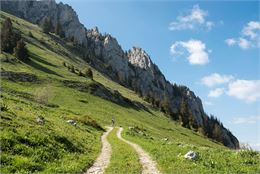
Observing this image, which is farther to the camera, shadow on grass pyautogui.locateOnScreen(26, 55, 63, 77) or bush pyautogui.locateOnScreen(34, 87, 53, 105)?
shadow on grass pyautogui.locateOnScreen(26, 55, 63, 77)

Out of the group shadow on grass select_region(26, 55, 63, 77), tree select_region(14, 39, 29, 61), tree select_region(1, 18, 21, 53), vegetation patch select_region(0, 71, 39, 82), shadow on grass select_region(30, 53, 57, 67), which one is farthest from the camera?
shadow on grass select_region(30, 53, 57, 67)

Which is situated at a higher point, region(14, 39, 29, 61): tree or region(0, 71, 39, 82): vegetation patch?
region(14, 39, 29, 61): tree

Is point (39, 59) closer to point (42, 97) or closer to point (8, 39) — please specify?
point (8, 39)

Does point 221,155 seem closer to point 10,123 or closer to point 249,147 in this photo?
point 249,147

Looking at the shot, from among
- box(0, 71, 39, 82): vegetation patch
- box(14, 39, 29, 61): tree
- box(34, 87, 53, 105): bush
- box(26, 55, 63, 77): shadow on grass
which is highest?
box(14, 39, 29, 61): tree

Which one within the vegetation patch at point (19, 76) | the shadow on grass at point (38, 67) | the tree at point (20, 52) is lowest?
the vegetation patch at point (19, 76)

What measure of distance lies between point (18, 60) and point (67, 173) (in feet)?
310

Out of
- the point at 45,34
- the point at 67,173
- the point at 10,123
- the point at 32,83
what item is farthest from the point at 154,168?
the point at 45,34

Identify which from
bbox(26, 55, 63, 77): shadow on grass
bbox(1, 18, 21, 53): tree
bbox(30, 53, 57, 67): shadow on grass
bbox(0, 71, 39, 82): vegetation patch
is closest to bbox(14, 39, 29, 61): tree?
bbox(26, 55, 63, 77): shadow on grass

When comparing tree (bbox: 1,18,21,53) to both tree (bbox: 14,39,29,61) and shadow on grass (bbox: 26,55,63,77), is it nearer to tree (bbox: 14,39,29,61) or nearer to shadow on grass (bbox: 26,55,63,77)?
tree (bbox: 14,39,29,61)

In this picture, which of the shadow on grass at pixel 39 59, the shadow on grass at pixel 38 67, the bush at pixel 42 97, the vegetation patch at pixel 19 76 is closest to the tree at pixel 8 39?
the shadow on grass at pixel 39 59

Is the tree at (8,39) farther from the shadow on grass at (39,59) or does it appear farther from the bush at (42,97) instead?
the bush at (42,97)

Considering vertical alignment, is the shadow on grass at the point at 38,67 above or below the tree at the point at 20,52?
below

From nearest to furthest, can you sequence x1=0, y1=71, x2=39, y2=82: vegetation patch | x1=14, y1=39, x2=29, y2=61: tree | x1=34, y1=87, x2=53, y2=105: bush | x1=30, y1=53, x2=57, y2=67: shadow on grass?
1. x1=34, y1=87, x2=53, y2=105: bush
2. x1=0, y1=71, x2=39, y2=82: vegetation patch
3. x1=14, y1=39, x2=29, y2=61: tree
4. x1=30, y1=53, x2=57, y2=67: shadow on grass
